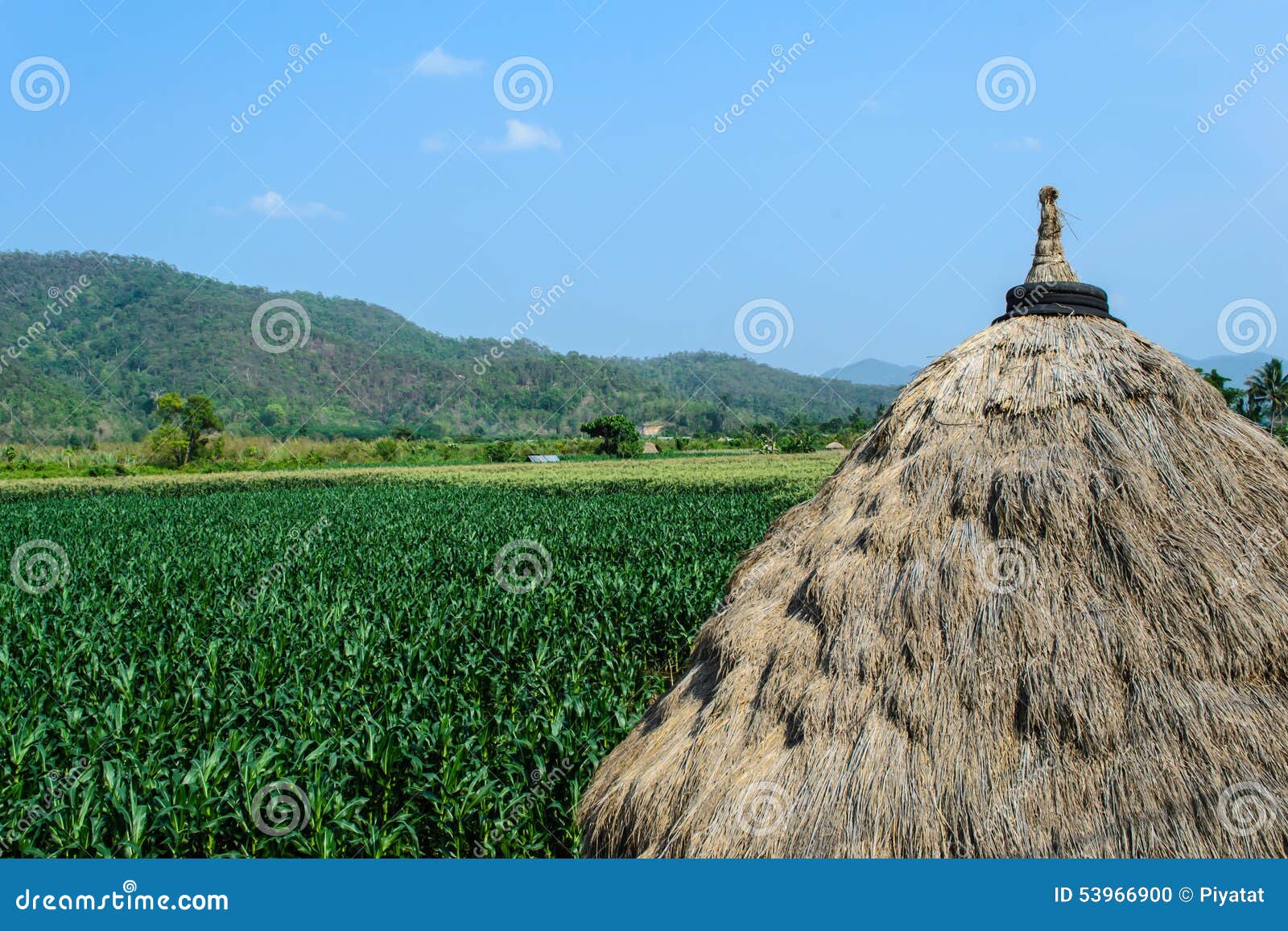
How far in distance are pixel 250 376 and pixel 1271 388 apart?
9084 centimetres

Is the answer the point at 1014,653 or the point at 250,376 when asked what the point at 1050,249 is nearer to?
the point at 1014,653

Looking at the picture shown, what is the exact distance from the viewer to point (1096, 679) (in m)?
3.10

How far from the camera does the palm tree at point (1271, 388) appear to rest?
201 ft

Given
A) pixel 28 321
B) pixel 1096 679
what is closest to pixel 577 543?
pixel 1096 679

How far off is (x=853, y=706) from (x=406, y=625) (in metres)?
7.95

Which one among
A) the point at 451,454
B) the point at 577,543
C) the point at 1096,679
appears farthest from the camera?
the point at 451,454

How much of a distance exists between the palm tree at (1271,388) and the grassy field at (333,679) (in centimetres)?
5989

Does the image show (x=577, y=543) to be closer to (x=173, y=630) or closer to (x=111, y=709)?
(x=173, y=630)

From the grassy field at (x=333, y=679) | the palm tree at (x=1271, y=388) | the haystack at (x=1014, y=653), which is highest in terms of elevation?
the palm tree at (x=1271, y=388)

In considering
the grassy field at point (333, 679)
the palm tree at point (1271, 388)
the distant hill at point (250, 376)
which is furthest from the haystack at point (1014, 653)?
the distant hill at point (250, 376)

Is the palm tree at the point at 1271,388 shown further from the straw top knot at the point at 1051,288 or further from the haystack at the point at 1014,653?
the haystack at the point at 1014,653

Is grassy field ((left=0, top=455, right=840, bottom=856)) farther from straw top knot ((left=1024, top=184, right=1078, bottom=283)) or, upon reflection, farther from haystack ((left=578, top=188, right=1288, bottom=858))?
straw top knot ((left=1024, top=184, right=1078, bottom=283))

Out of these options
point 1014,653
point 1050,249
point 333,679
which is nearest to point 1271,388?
point 1050,249

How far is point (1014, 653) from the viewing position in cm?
322
